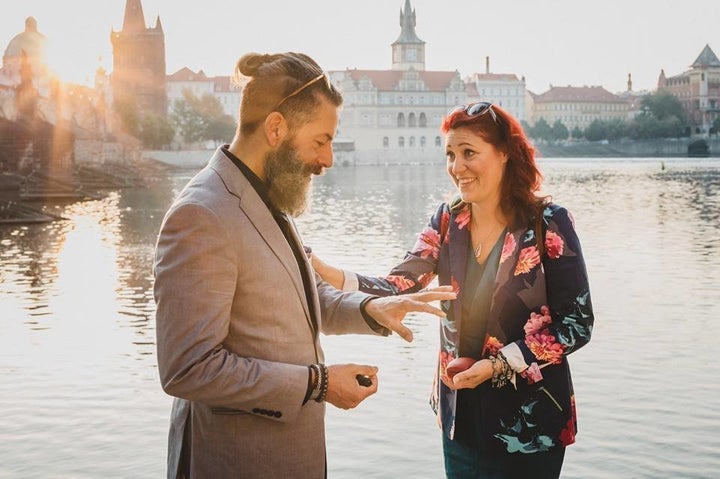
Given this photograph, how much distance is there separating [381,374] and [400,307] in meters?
4.12

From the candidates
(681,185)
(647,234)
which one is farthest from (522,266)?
(681,185)

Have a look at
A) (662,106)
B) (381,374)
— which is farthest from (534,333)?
(662,106)

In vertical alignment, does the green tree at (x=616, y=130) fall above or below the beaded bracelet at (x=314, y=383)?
above

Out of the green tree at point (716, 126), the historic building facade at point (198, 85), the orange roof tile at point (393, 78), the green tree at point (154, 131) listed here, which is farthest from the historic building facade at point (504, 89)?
the green tree at point (154, 131)

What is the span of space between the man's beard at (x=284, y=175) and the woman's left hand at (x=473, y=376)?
0.61 m

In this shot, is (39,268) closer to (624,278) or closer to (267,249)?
(624,278)

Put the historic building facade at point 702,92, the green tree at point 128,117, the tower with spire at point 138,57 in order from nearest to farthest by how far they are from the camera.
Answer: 1. the green tree at point 128,117
2. the tower with spire at point 138,57
3. the historic building facade at point 702,92

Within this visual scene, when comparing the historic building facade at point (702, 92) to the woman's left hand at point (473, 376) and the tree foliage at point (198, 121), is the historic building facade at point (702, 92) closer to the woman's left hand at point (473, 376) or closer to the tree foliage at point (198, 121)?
the tree foliage at point (198, 121)

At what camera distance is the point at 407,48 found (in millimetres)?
117625

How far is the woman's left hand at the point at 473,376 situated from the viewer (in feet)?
8.21

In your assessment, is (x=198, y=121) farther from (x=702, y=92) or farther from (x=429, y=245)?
(x=429, y=245)

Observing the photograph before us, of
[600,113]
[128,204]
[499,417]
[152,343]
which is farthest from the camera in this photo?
[600,113]

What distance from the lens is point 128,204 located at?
25953 millimetres

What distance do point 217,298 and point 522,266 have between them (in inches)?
34.9
